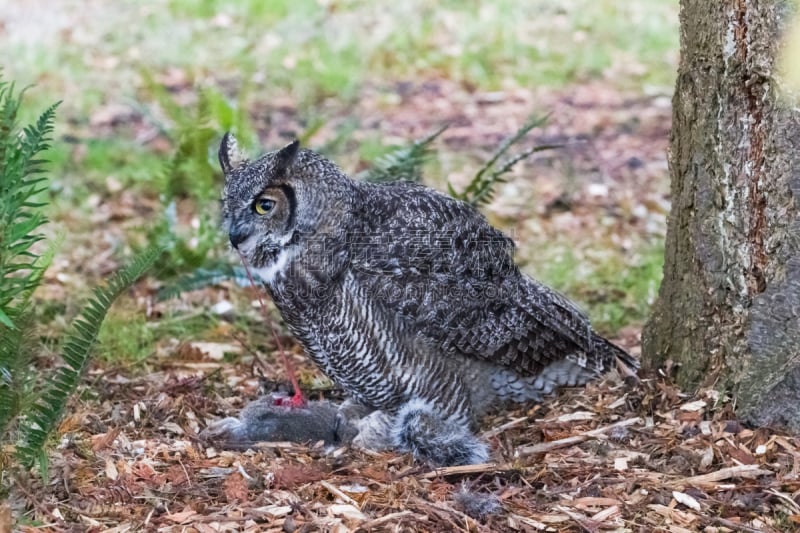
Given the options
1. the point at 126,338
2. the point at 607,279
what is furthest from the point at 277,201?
the point at 607,279

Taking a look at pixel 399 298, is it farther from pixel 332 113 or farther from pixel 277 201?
pixel 332 113

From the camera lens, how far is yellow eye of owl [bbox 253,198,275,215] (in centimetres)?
436

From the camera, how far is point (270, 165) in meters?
4.30

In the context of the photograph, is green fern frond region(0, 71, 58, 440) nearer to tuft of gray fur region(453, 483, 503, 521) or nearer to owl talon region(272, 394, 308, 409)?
owl talon region(272, 394, 308, 409)

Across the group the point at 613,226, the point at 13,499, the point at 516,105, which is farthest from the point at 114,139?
the point at 13,499

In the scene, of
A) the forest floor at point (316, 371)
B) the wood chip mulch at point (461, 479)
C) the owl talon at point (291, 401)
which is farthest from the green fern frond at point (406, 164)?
the wood chip mulch at point (461, 479)

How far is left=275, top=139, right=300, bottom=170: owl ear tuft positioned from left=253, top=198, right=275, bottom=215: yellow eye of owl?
0.54 ft

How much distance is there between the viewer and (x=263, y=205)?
4383 millimetres

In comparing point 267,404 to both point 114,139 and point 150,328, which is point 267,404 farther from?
point 114,139

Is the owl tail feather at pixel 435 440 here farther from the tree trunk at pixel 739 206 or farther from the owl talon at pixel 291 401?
the tree trunk at pixel 739 206

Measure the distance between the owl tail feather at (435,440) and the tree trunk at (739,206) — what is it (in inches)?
40.8

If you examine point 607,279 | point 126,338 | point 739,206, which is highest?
point 739,206

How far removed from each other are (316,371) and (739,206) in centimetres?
254

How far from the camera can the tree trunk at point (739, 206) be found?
12.8ft
